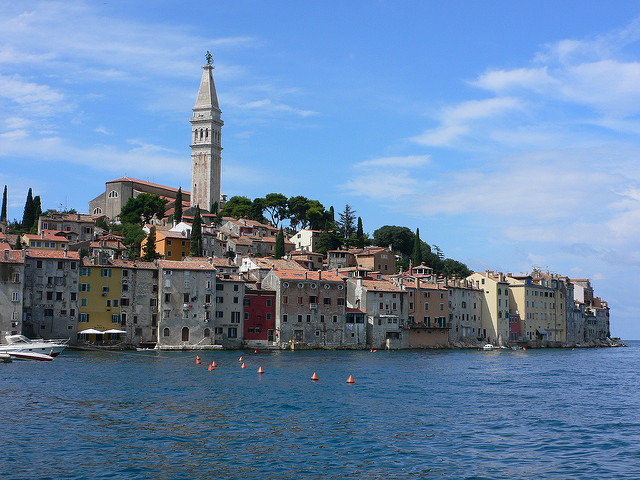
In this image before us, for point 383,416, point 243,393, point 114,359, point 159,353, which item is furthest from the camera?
point 159,353

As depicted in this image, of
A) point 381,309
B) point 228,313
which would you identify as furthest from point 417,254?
point 228,313

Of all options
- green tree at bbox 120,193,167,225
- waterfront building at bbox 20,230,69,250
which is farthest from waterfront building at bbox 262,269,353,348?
green tree at bbox 120,193,167,225

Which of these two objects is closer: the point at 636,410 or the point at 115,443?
the point at 115,443

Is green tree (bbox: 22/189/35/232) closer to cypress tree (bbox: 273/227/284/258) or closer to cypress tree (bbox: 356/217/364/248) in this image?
cypress tree (bbox: 273/227/284/258)

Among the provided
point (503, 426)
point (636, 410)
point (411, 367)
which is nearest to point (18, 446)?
point (503, 426)

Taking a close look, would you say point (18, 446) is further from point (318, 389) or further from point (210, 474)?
point (318, 389)

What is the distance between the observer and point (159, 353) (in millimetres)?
65250

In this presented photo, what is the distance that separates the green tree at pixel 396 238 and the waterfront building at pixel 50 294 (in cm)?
5824

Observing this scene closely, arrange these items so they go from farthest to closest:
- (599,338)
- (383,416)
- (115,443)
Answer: (599,338) → (383,416) → (115,443)

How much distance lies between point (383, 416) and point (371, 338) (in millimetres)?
51144

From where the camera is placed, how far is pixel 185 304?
236 ft

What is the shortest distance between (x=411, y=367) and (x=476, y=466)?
35.0 metres

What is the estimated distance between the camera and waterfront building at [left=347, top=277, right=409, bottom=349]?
8206cm

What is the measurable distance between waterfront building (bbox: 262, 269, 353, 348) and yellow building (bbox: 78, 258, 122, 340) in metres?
15.9
